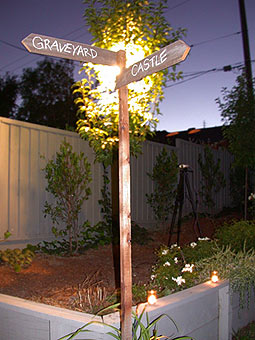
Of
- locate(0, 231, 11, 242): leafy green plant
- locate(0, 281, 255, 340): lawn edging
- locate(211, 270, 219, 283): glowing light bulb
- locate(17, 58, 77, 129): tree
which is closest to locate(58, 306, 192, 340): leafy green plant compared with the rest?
locate(0, 281, 255, 340): lawn edging

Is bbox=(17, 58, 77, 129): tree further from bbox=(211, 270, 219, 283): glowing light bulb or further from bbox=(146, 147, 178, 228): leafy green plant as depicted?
bbox=(211, 270, 219, 283): glowing light bulb

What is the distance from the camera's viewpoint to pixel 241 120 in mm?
9164

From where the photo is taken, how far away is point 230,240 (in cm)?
530

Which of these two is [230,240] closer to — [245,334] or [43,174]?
[245,334]

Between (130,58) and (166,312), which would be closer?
(166,312)

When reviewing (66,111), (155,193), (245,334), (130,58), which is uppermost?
(66,111)

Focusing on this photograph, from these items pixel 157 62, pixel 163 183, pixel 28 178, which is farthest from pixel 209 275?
pixel 163 183

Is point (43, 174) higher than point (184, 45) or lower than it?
lower

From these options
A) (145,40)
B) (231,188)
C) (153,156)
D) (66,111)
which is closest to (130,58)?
Answer: (145,40)

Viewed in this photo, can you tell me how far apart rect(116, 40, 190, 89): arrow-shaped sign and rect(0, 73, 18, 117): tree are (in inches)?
712

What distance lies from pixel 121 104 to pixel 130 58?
78.1 inches

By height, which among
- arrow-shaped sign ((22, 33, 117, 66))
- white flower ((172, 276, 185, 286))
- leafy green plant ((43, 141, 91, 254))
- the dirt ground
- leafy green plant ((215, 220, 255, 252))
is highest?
arrow-shaped sign ((22, 33, 117, 66))

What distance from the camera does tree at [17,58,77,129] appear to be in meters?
18.9

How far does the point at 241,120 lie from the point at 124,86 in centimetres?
700
